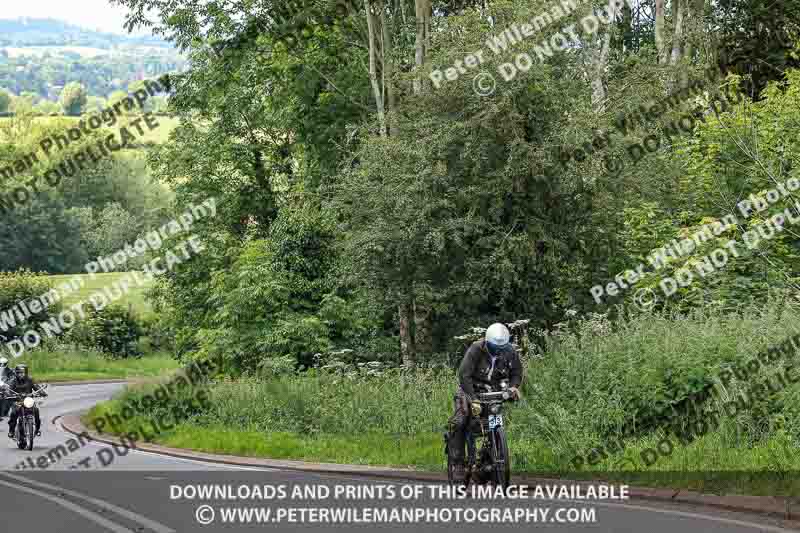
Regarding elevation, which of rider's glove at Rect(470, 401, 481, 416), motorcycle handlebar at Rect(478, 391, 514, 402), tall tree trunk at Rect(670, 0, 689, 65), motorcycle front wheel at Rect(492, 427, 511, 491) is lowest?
motorcycle front wheel at Rect(492, 427, 511, 491)

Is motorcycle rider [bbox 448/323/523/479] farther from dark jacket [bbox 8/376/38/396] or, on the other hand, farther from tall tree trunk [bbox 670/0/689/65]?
tall tree trunk [bbox 670/0/689/65]

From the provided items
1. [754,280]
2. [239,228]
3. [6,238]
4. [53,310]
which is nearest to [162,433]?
[754,280]

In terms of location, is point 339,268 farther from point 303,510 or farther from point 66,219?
point 66,219

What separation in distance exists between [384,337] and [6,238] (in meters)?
81.3

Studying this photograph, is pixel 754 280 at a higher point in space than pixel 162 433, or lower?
higher

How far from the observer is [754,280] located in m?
23.0

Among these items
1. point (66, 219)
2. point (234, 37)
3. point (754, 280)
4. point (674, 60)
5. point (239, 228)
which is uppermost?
point (66, 219)

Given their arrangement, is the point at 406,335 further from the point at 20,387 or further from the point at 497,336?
the point at 497,336

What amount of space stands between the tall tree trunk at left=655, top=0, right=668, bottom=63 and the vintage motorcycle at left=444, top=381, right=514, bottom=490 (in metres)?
25.7

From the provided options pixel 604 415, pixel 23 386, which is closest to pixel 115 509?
pixel 604 415

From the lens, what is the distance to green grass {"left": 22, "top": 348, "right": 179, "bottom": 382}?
202 ft

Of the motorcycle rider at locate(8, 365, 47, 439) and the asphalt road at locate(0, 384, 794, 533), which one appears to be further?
the motorcycle rider at locate(8, 365, 47, 439)

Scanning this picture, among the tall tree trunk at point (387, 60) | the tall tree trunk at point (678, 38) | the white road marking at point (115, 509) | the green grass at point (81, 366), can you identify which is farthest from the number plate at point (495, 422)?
the green grass at point (81, 366)

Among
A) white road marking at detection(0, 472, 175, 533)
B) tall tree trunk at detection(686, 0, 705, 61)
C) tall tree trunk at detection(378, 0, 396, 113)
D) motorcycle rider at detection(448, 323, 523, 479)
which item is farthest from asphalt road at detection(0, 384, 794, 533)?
tall tree trunk at detection(686, 0, 705, 61)
